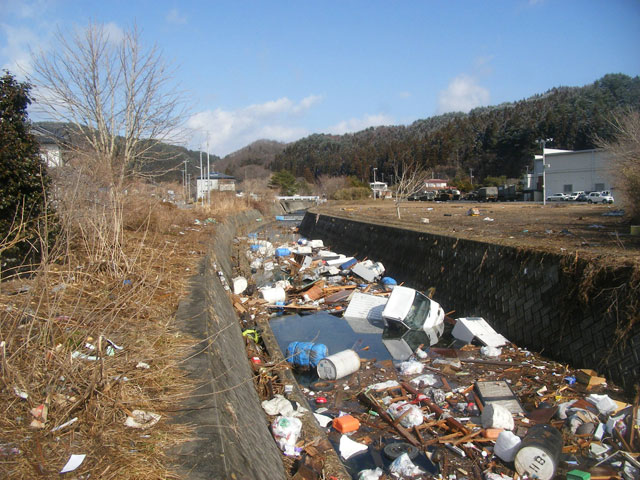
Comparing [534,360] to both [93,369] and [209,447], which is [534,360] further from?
[93,369]

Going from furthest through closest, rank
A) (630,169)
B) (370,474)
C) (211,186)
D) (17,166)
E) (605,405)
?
1. (211,186)
2. (630,169)
3. (17,166)
4. (605,405)
5. (370,474)

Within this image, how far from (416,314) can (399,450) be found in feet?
14.3

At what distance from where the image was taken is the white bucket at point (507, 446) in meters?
4.18

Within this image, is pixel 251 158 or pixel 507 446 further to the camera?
pixel 251 158

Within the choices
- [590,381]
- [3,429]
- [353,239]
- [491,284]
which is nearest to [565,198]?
[353,239]

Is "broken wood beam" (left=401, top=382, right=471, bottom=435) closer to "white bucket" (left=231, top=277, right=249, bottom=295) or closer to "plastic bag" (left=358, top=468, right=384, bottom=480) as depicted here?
"plastic bag" (left=358, top=468, right=384, bottom=480)

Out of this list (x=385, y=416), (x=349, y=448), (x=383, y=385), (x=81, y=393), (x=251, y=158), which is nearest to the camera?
(x=81, y=393)

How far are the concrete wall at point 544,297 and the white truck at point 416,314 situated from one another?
3.00 ft

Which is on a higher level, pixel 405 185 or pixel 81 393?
pixel 405 185

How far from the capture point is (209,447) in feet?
8.91

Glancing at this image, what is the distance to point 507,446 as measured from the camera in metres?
4.20

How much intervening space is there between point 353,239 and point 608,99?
7195 centimetres

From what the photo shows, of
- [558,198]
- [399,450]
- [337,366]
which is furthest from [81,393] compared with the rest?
[558,198]

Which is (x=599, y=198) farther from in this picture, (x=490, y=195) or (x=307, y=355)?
(x=307, y=355)
